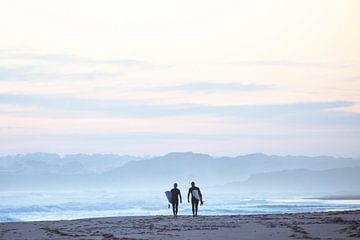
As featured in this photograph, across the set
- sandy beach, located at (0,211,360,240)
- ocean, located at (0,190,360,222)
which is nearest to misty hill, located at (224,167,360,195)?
ocean, located at (0,190,360,222)

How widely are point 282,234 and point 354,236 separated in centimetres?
239

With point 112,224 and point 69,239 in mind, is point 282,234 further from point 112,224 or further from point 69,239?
point 112,224

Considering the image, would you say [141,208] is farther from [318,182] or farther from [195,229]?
[318,182]

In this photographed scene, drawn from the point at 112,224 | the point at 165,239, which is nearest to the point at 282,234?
the point at 165,239

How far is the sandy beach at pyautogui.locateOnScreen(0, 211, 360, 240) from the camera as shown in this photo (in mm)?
21869

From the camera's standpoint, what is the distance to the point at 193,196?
110 ft

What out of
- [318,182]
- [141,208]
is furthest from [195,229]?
[318,182]

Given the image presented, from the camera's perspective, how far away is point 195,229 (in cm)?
2520

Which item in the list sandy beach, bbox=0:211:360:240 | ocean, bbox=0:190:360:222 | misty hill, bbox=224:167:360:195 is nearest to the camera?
sandy beach, bbox=0:211:360:240

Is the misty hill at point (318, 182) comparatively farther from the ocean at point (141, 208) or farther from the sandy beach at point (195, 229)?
the sandy beach at point (195, 229)

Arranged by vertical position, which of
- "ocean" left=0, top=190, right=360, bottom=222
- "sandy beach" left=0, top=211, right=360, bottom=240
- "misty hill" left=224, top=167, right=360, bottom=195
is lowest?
"sandy beach" left=0, top=211, right=360, bottom=240

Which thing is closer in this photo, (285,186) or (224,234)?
(224,234)

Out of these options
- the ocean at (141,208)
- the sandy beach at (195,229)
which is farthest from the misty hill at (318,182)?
the sandy beach at (195,229)

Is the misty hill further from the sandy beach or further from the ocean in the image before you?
the sandy beach
